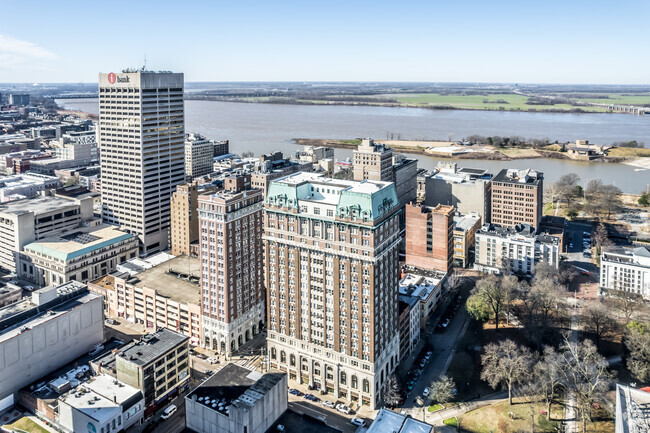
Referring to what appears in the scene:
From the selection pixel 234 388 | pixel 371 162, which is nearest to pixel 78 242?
pixel 234 388

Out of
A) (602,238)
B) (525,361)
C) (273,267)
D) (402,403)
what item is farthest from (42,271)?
(602,238)

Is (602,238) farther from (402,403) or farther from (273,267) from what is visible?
(273,267)

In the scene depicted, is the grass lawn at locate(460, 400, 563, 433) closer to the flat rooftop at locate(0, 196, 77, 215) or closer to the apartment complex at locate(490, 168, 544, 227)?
the apartment complex at locate(490, 168, 544, 227)

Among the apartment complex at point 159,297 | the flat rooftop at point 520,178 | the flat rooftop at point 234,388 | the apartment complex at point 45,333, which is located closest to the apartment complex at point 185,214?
the apartment complex at point 159,297

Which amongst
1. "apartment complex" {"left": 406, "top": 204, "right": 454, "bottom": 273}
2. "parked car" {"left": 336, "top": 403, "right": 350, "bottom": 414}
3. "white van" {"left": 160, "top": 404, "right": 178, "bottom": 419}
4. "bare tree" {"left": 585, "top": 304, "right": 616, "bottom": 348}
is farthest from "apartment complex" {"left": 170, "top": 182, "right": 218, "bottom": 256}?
"bare tree" {"left": 585, "top": 304, "right": 616, "bottom": 348}

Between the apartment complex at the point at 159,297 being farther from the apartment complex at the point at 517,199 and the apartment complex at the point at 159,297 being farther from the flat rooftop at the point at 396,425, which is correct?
the apartment complex at the point at 517,199

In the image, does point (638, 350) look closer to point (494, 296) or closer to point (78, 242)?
point (494, 296)
